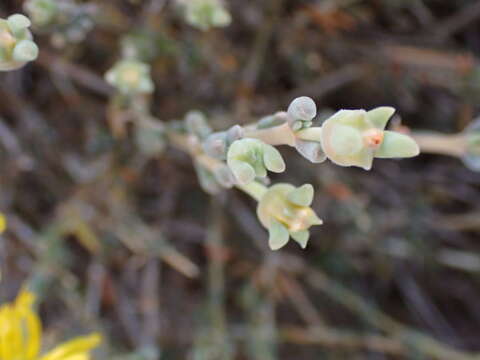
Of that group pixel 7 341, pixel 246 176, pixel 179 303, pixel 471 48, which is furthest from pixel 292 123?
pixel 471 48

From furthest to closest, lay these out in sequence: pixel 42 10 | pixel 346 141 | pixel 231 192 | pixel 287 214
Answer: pixel 231 192 < pixel 42 10 < pixel 287 214 < pixel 346 141

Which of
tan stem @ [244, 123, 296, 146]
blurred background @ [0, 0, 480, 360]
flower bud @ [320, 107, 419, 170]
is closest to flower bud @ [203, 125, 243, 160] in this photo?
tan stem @ [244, 123, 296, 146]

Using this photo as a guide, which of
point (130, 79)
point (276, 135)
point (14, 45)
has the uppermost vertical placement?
point (130, 79)

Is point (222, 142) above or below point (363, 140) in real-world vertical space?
above

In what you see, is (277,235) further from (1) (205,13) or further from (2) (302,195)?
(1) (205,13)

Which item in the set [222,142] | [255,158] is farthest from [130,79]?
[255,158]

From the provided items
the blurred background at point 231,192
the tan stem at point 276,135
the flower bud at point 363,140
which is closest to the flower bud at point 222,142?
the tan stem at point 276,135

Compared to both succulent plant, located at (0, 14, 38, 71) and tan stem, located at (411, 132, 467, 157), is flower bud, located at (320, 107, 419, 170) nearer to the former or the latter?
succulent plant, located at (0, 14, 38, 71)
